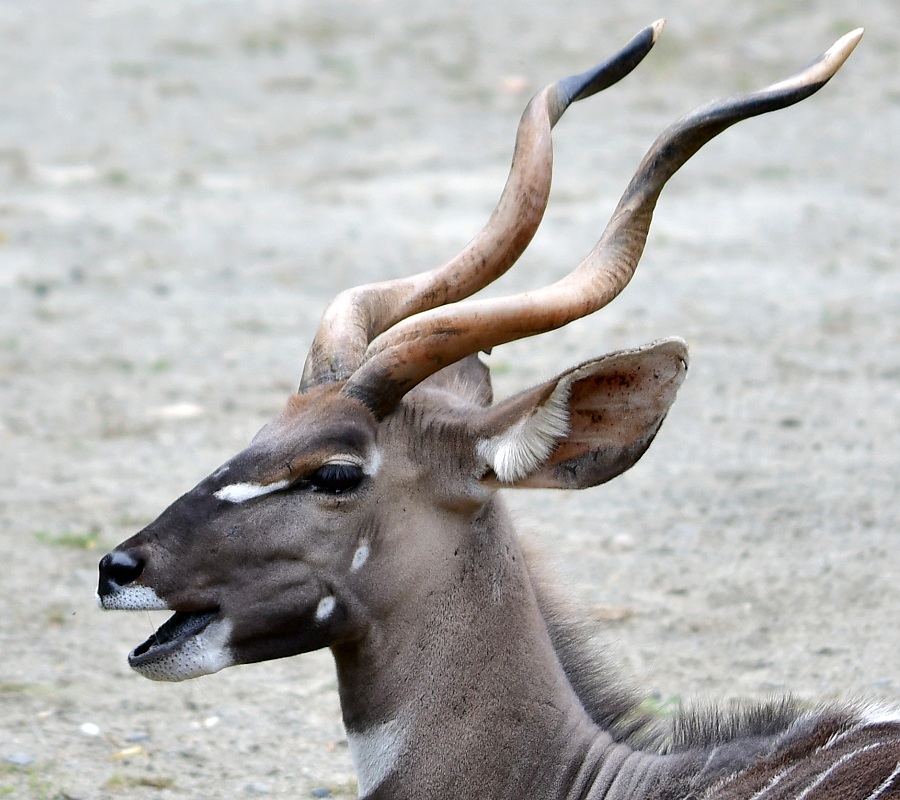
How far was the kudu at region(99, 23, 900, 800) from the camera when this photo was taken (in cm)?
411

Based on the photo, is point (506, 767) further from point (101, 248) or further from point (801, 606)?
point (101, 248)

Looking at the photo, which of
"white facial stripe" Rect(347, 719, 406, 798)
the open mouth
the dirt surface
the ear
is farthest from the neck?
the dirt surface

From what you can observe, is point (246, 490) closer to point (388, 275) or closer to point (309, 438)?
point (309, 438)

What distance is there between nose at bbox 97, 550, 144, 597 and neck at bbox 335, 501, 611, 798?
633mm

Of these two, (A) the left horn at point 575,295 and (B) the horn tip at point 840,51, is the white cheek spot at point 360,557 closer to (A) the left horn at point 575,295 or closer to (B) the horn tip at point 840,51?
(A) the left horn at point 575,295

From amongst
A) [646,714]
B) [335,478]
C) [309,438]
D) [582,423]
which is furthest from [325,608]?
[646,714]

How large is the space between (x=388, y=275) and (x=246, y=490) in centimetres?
678

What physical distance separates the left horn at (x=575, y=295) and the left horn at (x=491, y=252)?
0.31 metres

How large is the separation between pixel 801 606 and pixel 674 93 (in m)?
9.25

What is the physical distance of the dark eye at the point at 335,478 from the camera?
13.8 feet

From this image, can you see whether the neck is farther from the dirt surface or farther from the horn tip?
the horn tip

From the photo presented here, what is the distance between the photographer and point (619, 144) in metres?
13.8

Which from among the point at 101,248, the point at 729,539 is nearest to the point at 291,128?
the point at 101,248

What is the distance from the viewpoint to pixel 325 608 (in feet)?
13.8
